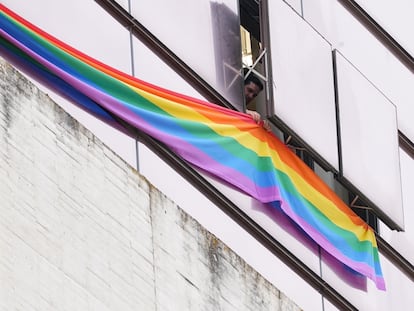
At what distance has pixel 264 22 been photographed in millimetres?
20219

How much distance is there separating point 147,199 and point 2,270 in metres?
1.39

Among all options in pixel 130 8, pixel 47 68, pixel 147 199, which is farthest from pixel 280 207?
pixel 147 199

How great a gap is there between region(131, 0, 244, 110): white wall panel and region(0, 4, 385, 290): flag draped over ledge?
1.41 feet

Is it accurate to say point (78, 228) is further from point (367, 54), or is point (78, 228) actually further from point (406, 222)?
point (367, 54)

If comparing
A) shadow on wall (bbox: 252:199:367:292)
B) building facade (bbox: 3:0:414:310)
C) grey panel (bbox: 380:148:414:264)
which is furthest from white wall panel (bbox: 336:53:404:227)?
shadow on wall (bbox: 252:199:367:292)

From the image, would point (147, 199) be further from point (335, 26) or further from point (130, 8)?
point (335, 26)

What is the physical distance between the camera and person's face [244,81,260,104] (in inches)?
800

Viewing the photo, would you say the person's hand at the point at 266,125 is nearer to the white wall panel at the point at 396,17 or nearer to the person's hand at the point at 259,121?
the person's hand at the point at 259,121

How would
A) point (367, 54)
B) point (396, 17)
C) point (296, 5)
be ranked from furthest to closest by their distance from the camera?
1. point (396, 17)
2. point (367, 54)
3. point (296, 5)

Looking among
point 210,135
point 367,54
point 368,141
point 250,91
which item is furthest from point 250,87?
point 367,54

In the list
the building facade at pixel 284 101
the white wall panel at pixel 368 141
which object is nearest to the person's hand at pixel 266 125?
the building facade at pixel 284 101

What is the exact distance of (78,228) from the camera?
14656 millimetres

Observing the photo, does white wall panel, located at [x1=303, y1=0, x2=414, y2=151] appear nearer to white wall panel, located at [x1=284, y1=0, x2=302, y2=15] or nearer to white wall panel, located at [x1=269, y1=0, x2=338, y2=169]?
white wall panel, located at [x1=284, y1=0, x2=302, y2=15]

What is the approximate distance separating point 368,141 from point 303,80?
1.09 metres
